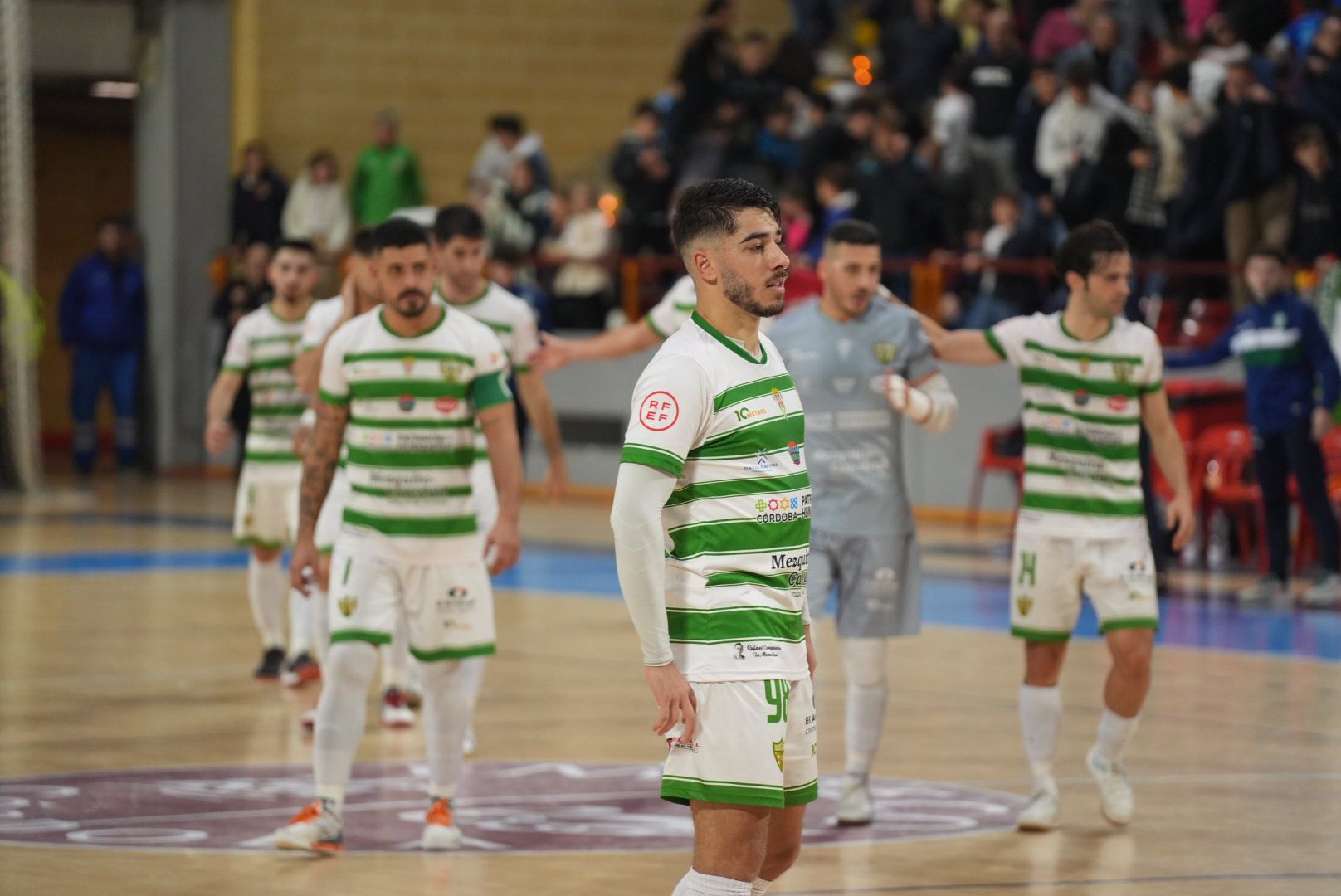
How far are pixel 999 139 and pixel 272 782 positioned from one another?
45.3 ft

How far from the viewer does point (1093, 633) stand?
13125 mm

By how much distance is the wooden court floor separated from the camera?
6750 mm

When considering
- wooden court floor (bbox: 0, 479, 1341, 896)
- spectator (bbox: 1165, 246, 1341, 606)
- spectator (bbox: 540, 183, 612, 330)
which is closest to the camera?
wooden court floor (bbox: 0, 479, 1341, 896)

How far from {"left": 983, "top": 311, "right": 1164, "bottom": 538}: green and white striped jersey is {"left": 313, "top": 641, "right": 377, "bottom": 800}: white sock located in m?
2.72

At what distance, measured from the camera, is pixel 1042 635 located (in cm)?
784

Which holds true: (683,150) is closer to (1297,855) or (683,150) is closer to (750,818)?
(1297,855)

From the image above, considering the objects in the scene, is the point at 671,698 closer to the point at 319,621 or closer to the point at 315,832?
the point at 315,832

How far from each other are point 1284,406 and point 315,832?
9.52 m

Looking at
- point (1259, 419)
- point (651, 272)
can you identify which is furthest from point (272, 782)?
point (651, 272)

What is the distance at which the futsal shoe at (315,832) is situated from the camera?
7000 millimetres

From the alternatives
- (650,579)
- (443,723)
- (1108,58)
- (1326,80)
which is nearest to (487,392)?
(443,723)

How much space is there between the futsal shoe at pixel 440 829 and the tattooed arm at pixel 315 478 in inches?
37.2

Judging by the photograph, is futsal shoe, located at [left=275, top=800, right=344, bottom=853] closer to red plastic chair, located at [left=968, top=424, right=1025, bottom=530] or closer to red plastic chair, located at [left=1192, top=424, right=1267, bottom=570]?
red plastic chair, located at [left=1192, top=424, right=1267, bottom=570]

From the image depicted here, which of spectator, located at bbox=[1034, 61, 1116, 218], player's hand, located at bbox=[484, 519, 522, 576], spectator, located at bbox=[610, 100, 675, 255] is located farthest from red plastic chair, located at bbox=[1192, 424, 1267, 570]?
player's hand, located at bbox=[484, 519, 522, 576]
